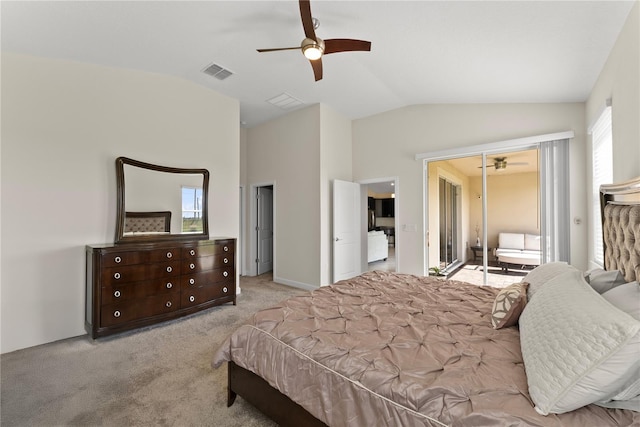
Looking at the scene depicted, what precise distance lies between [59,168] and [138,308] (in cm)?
174

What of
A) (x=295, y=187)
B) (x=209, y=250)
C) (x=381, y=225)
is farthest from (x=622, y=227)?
(x=381, y=225)

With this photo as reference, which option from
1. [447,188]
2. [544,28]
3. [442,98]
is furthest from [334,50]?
[447,188]

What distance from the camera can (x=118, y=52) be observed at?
9.91ft

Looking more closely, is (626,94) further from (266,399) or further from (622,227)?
(266,399)

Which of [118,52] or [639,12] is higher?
[118,52]

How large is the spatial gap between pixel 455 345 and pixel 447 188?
3811mm

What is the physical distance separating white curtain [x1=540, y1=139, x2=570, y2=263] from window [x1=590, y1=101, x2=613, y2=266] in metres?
0.31

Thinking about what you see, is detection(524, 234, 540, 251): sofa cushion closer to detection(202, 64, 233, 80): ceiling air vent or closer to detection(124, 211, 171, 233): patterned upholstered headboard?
detection(202, 64, 233, 80): ceiling air vent

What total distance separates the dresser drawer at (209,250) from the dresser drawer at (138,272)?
15 centimetres

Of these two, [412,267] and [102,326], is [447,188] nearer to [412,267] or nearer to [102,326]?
[412,267]

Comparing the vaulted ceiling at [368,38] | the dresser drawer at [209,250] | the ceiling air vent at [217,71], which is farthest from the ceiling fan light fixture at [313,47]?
the dresser drawer at [209,250]

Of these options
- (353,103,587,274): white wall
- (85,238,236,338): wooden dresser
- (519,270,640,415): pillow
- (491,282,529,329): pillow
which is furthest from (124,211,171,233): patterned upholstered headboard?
(519,270,640,415): pillow

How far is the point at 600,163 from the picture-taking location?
108 inches

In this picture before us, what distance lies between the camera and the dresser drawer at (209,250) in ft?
11.1
